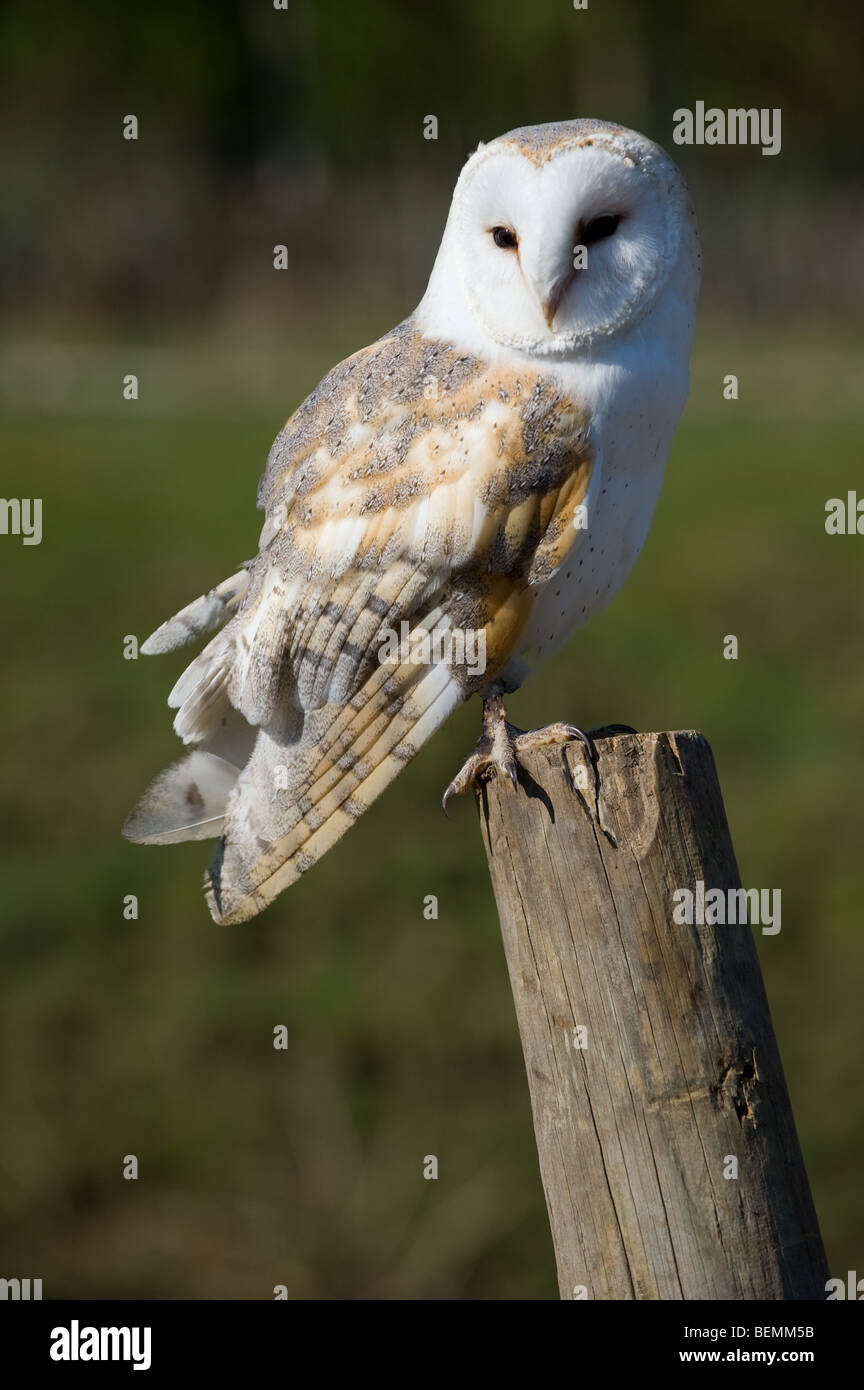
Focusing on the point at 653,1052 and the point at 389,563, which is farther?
the point at 389,563

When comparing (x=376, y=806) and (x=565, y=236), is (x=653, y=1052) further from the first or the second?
(x=376, y=806)

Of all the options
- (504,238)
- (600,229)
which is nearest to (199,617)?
(504,238)

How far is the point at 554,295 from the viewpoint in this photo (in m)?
2.62

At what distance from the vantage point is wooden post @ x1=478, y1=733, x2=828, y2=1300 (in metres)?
2.23

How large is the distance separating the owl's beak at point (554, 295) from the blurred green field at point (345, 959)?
4.26 m

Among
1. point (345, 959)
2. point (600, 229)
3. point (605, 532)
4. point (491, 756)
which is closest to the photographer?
point (491, 756)

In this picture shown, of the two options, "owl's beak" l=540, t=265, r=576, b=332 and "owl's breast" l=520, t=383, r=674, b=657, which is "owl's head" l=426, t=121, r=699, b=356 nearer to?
"owl's beak" l=540, t=265, r=576, b=332

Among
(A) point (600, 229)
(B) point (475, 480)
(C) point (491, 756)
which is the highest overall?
(A) point (600, 229)

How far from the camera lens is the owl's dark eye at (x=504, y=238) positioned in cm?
272

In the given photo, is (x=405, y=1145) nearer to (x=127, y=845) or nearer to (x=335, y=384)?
(x=127, y=845)

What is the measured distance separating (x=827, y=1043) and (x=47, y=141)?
64.4 ft

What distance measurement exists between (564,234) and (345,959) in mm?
5144

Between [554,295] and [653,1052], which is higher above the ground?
[554,295]

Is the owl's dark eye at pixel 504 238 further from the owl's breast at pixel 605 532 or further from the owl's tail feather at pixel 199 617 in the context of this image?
the owl's tail feather at pixel 199 617
